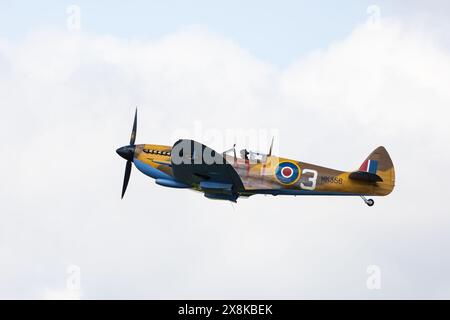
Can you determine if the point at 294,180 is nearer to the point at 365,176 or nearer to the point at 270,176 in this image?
the point at 270,176

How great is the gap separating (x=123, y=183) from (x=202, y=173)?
14.9ft

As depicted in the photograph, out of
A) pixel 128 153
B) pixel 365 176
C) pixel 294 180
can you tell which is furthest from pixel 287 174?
pixel 128 153

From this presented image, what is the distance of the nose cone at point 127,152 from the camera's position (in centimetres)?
3188

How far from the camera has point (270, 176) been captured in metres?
30.3

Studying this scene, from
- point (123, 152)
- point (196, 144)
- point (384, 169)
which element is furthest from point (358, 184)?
point (123, 152)

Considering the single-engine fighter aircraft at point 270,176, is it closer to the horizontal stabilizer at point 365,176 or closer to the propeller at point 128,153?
the horizontal stabilizer at point 365,176

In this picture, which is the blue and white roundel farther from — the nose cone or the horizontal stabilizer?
the nose cone

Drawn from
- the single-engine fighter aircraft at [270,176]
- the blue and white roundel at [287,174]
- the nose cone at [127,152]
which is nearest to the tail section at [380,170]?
the single-engine fighter aircraft at [270,176]

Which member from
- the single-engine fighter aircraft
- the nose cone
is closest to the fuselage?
the single-engine fighter aircraft

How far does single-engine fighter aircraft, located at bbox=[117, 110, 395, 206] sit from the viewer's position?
29.8 m

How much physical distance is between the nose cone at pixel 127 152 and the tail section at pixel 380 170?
7233mm

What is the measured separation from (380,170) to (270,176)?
11.0 ft
